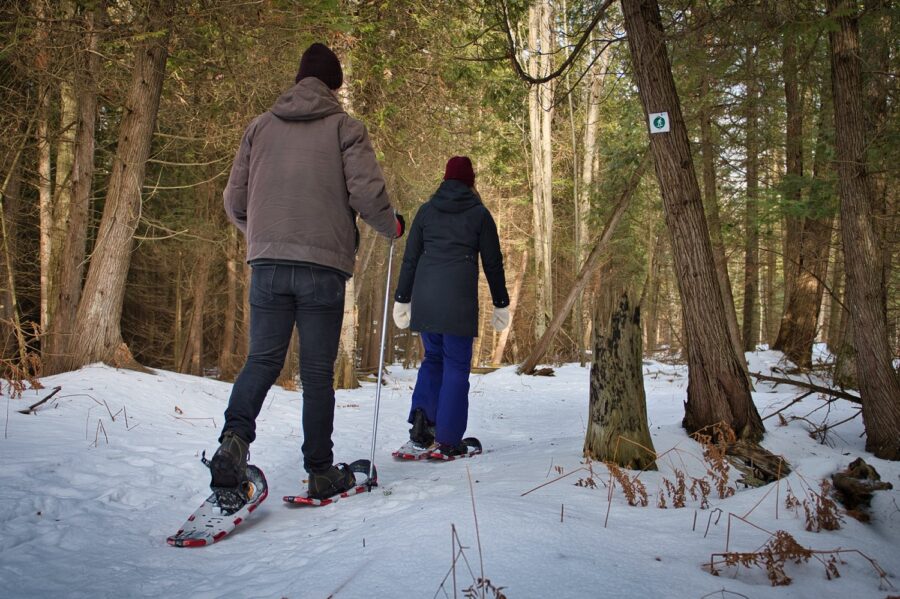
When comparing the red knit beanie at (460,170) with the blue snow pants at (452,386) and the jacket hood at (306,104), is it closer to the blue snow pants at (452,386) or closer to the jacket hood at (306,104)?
the blue snow pants at (452,386)

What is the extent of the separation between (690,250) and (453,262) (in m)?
1.91

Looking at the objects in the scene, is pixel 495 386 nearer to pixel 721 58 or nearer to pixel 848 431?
pixel 848 431

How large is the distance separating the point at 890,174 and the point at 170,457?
26.2ft

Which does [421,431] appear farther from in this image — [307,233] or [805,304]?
[805,304]

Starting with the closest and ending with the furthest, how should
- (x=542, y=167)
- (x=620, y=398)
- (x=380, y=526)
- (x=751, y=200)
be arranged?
(x=380, y=526)
(x=620, y=398)
(x=751, y=200)
(x=542, y=167)

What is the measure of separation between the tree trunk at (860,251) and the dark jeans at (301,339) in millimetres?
4135

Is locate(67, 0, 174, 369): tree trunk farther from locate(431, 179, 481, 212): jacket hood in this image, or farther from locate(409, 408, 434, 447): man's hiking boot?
locate(431, 179, 481, 212): jacket hood

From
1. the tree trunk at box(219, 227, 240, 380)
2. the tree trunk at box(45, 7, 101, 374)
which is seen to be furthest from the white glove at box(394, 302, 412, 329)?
the tree trunk at box(219, 227, 240, 380)

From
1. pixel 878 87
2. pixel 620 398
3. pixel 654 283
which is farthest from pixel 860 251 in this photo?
pixel 654 283

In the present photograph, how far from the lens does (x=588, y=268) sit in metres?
9.52

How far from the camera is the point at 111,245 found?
6.45m

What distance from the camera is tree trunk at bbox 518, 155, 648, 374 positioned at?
25.0 ft

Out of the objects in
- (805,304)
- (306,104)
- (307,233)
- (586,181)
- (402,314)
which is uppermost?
(586,181)

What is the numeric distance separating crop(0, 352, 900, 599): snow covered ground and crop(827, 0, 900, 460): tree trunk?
15.7 inches
